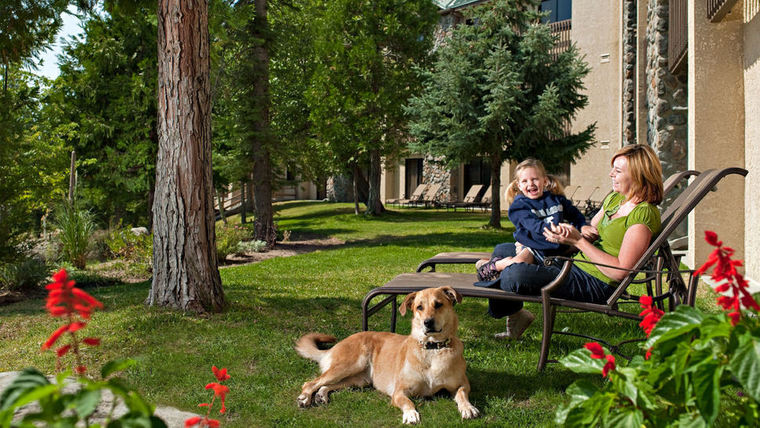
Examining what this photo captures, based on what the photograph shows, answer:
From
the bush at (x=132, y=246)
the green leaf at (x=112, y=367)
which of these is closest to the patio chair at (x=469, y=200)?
the bush at (x=132, y=246)

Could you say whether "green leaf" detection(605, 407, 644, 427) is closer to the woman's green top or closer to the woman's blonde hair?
the woman's green top

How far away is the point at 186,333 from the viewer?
5410 mm

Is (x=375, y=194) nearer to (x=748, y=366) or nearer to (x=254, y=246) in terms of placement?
(x=254, y=246)

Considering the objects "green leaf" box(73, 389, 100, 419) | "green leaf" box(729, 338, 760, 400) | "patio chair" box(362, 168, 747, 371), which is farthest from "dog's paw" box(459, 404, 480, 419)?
"green leaf" box(73, 389, 100, 419)

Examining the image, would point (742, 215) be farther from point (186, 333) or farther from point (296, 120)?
point (296, 120)

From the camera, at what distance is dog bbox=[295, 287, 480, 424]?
11.7 ft

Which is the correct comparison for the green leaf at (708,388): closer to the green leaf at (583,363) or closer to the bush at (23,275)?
the green leaf at (583,363)

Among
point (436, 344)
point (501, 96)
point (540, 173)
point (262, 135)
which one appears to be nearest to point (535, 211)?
point (540, 173)

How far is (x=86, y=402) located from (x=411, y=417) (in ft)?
8.55

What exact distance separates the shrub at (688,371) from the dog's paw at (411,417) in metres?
1.86

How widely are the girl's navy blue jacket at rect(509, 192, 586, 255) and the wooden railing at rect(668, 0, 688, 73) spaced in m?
6.29

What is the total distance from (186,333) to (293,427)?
7.62ft

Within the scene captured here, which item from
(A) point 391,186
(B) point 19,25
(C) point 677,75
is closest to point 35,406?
(B) point 19,25

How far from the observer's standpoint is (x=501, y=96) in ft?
51.4
